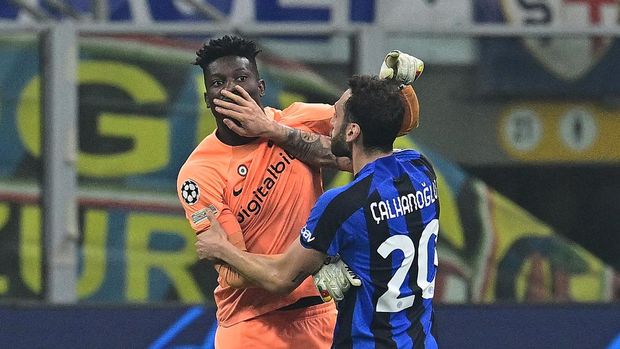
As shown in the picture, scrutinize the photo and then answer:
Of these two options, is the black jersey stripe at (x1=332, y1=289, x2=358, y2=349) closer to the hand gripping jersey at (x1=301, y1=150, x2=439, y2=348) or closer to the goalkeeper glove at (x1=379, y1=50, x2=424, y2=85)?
the hand gripping jersey at (x1=301, y1=150, x2=439, y2=348)

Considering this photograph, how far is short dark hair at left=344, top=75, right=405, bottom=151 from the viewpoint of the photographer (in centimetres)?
462

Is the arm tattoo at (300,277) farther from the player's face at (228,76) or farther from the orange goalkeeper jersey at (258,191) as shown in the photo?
the player's face at (228,76)

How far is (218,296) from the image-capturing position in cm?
→ 544

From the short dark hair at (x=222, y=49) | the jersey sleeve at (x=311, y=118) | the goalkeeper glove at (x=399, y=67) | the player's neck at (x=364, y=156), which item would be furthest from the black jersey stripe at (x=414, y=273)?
the short dark hair at (x=222, y=49)

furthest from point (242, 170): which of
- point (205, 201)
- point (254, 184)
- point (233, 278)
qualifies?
point (233, 278)

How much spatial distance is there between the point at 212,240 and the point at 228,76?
59cm

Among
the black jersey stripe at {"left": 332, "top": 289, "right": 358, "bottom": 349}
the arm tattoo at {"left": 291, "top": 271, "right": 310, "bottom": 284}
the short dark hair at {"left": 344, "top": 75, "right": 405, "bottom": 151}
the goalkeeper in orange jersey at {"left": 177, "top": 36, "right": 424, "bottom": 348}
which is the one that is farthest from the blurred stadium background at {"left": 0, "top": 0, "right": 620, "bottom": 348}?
the short dark hair at {"left": 344, "top": 75, "right": 405, "bottom": 151}

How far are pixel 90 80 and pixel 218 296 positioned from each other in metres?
2.79

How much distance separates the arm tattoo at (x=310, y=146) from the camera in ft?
17.1

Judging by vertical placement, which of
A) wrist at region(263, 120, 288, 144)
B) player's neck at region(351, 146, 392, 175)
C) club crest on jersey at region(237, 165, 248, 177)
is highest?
player's neck at region(351, 146, 392, 175)

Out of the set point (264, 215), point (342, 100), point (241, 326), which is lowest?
point (241, 326)

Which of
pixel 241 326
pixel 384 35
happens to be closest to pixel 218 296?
pixel 241 326

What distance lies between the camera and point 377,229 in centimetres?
462

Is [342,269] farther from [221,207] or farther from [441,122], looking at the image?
[441,122]
